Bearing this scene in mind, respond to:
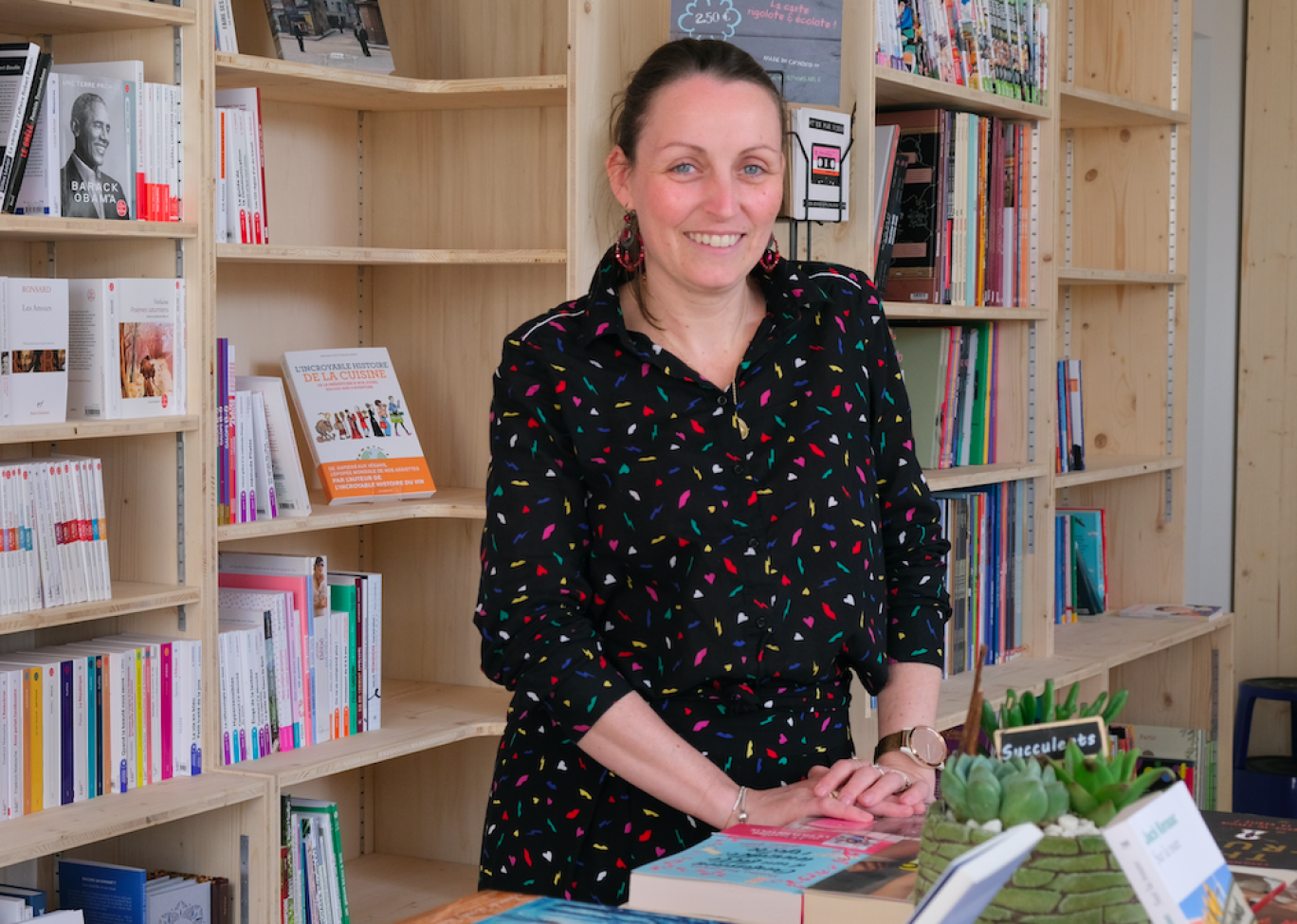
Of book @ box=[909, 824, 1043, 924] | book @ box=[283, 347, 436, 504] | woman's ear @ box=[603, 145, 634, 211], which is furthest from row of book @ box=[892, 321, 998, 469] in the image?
book @ box=[909, 824, 1043, 924]

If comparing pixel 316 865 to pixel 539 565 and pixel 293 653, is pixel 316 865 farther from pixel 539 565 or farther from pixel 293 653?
pixel 539 565

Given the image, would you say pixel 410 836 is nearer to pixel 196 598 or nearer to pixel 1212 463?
pixel 196 598

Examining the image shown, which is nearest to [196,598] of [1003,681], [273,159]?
[273,159]

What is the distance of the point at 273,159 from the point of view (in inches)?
115

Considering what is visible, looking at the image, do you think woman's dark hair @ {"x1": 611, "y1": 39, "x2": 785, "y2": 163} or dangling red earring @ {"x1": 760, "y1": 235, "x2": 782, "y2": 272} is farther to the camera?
dangling red earring @ {"x1": 760, "y1": 235, "x2": 782, "y2": 272}

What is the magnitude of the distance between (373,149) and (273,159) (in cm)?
27

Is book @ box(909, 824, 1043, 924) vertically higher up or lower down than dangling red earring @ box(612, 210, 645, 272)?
lower down

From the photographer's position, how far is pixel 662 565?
1.56 m

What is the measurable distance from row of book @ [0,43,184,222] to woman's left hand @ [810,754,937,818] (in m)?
1.47

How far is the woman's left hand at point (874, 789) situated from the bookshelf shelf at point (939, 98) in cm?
150

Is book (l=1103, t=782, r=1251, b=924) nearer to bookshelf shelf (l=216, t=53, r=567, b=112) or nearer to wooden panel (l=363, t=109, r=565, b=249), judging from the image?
bookshelf shelf (l=216, t=53, r=567, b=112)

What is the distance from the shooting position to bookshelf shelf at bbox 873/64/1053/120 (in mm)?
2660

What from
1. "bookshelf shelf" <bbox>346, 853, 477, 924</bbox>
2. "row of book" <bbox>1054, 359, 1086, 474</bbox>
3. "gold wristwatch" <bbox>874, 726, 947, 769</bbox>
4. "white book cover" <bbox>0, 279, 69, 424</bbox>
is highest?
"white book cover" <bbox>0, 279, 69, 424</bbox>

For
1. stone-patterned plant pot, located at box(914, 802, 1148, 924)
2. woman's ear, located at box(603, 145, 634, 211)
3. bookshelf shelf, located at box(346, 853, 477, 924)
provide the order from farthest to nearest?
1. bookshelf shelf, located at box(346, 853, 477, 924)
2. woman's ear, located at box(603, 145, 634, 211)
3. stone-patterned plant pot, located at box(914, 802, 1148, 924)
